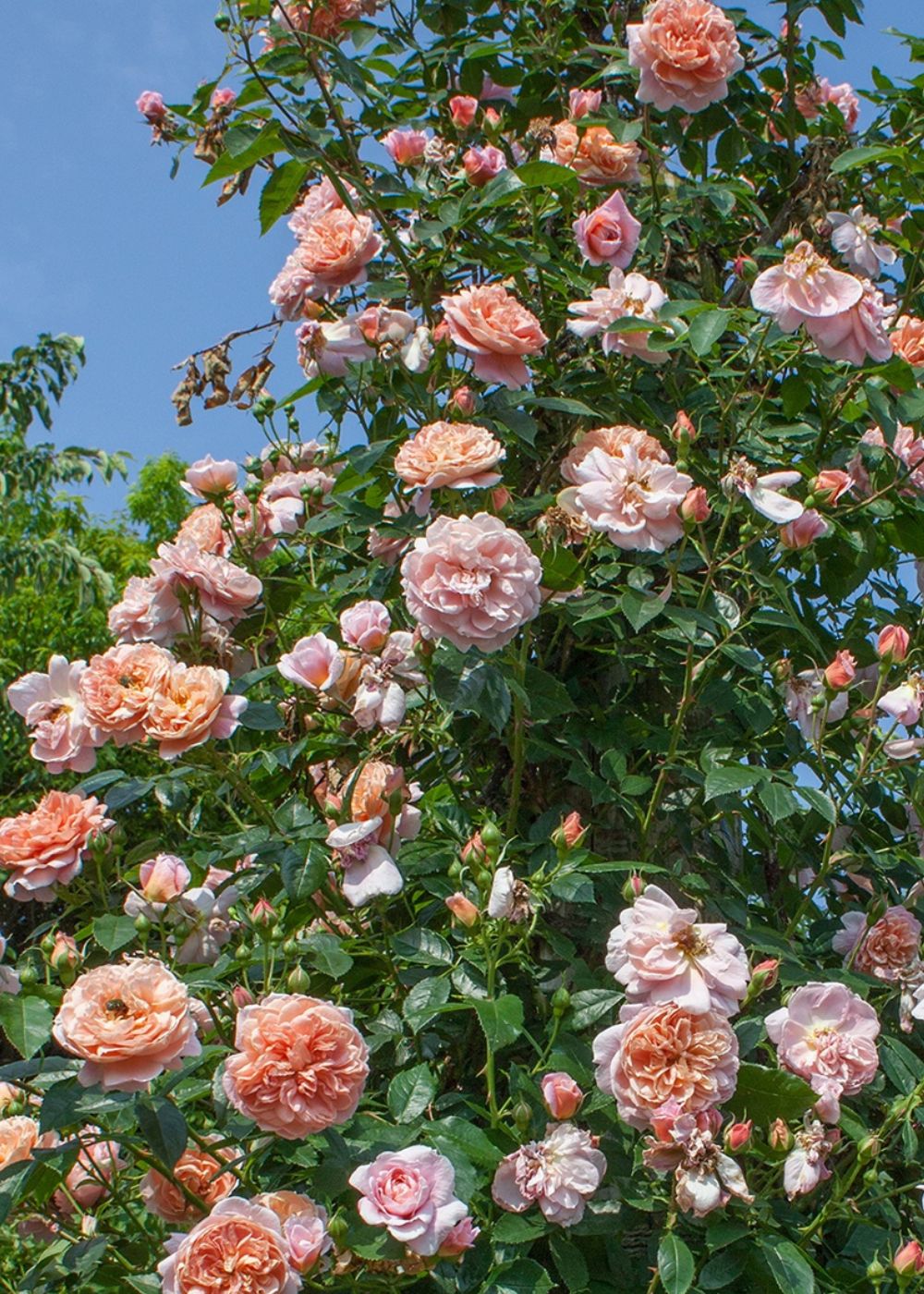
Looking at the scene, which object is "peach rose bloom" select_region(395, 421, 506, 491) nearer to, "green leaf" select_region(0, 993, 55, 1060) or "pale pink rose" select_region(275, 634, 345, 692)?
"pale pink rose" select_region(275, 634, 345, 692)

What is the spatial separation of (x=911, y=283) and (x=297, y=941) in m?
1.20

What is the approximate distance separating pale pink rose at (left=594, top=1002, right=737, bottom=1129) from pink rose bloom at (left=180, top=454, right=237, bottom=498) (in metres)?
0.85

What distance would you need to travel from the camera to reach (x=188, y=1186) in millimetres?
1396

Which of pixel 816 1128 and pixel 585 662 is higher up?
pixel 585 662

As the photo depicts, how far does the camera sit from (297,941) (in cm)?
142

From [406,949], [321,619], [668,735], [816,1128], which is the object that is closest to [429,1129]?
[406,949]

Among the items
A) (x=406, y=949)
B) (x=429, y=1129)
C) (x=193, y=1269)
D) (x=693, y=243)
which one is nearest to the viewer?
(x=193, y=1269)

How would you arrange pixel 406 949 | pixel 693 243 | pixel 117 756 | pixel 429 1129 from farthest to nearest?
pixel 117 756 < pixel 693 243 < pixel 406 949 < pixel 429 1129

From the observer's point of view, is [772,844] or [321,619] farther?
[321,619]

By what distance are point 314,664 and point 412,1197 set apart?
0.58 m

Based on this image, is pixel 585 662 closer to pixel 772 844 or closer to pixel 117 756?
pixel 772 844

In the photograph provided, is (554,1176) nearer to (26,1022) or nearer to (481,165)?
(26,1022)

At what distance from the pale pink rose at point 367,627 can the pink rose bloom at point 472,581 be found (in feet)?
0.54

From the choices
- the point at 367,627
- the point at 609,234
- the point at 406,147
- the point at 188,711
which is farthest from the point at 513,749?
the point at 406,147
